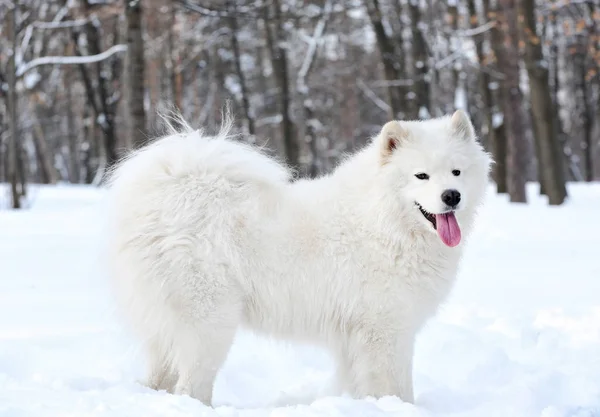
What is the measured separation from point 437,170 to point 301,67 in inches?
649

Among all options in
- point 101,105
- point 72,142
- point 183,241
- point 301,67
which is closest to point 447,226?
point 183,241

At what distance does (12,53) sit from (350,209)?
11.9 meters

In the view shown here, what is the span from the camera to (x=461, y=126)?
3947mm

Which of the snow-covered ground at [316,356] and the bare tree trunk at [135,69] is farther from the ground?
the bare tree trunk at [135,69]

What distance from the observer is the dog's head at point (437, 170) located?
3.66 meters

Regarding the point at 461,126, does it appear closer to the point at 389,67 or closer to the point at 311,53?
the point at 389,67

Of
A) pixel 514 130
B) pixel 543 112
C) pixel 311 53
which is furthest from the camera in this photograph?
pixel 311 53

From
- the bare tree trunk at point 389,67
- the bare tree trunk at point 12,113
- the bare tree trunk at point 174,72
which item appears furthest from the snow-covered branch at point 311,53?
the bare tree trunk at point 12,113

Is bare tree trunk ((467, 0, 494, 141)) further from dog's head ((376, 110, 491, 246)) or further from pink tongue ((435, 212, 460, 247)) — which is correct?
pink tongue ((435, 212, 460, 247))

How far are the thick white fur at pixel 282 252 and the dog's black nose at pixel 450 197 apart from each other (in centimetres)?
4

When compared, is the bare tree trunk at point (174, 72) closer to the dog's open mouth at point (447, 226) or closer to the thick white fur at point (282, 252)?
the thick white fur at point (282, 252)

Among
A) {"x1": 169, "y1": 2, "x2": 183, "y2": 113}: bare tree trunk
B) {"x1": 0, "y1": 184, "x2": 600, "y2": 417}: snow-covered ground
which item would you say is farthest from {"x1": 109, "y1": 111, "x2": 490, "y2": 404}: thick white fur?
{"x1": 169, "y1": 2, "x2": 183, "y2": 113}: bare tree trunk

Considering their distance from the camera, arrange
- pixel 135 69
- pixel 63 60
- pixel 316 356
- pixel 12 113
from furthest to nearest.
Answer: pixel 12 113
pixel 63 60
pixel 135 69
pixel 316 356

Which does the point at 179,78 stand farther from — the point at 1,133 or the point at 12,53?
the point at 12,53
